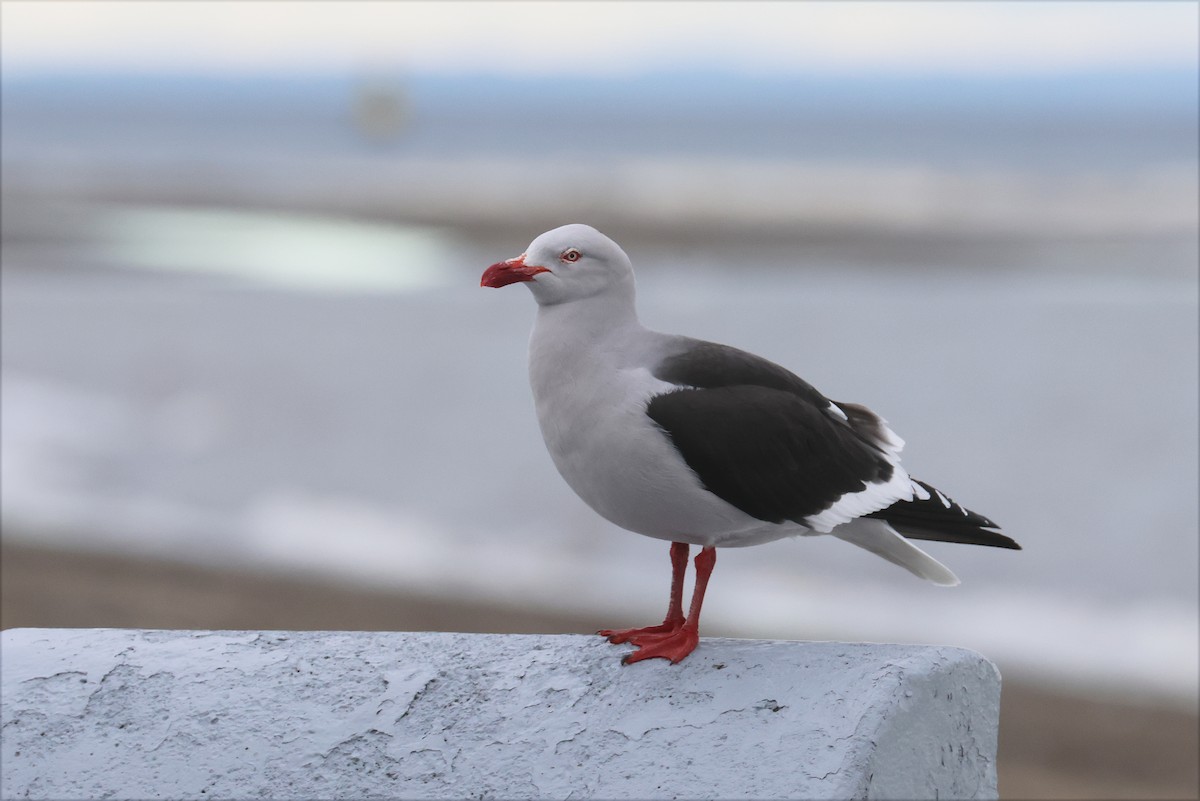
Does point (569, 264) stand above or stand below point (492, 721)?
above

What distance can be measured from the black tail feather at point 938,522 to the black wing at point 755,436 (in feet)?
0.32

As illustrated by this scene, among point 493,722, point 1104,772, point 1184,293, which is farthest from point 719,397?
point 1184,293

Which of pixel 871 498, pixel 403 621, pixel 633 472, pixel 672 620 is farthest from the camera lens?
pixel 403 621

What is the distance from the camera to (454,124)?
91750 millimetres

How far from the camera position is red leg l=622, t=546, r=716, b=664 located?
3186mm

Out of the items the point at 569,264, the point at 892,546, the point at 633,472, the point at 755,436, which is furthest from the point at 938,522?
the point at 569,264

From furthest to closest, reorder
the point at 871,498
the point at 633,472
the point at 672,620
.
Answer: the point at 672,620 < the point at 871,498 < the point at 633,472

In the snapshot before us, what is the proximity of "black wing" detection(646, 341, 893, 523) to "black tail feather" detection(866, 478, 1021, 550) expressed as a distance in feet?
0.32

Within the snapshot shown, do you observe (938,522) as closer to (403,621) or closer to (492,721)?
(492,721)

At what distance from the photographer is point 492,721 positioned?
301cm

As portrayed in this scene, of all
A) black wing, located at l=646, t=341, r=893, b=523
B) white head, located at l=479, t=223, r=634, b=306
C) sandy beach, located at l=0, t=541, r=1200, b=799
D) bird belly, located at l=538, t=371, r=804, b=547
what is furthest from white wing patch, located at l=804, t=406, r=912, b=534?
sandy beach, located at l=0, t=541, r=1200, b=799

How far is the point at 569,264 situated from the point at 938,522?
41.9 inches

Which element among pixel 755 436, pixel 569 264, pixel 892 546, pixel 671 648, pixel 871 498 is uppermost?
pixel 569 264

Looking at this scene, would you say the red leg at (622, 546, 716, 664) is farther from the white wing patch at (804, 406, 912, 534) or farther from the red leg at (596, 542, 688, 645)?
the white wing patch at (804, 406, 912, 534)
